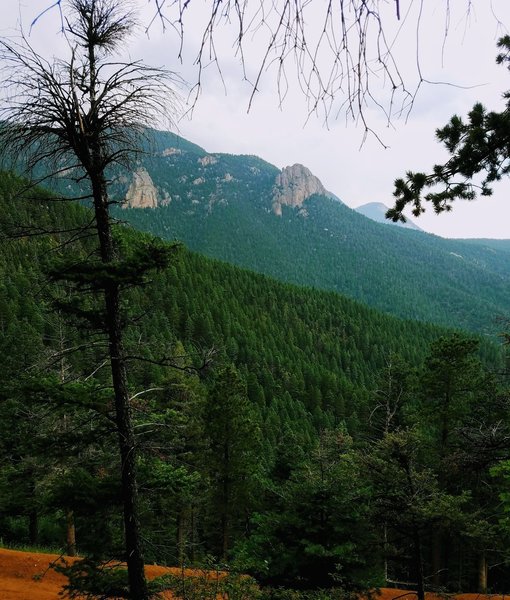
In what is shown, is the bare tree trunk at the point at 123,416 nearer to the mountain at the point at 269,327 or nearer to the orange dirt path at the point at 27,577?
the orange dirt path at the point at 27,577

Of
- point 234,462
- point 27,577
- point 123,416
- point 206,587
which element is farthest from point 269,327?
point 123,416

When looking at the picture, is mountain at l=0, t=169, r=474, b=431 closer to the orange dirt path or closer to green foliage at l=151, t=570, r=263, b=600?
the orange dirt path

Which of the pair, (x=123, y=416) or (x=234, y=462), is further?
(x=234, y=462)

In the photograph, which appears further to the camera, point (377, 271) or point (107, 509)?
point (377, 271)

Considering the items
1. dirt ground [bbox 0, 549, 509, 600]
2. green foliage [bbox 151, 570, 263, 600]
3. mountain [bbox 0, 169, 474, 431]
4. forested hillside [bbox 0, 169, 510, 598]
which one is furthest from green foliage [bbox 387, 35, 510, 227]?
mountain [bbox 0, 169, 474, 431]

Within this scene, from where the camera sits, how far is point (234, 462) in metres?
18.0

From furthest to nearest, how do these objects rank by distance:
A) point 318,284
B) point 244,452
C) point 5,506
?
point 318,284 → point 244,452 → point 5,506

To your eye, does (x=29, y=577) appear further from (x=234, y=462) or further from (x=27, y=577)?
(x=234, y=462)

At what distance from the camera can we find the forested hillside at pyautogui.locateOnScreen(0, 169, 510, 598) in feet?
17.0

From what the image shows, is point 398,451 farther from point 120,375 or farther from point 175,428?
point 120,375

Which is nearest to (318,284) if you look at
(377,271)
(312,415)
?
(377,271)

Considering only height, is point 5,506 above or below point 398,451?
below

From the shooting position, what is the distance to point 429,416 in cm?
1545

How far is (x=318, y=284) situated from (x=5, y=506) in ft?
595
